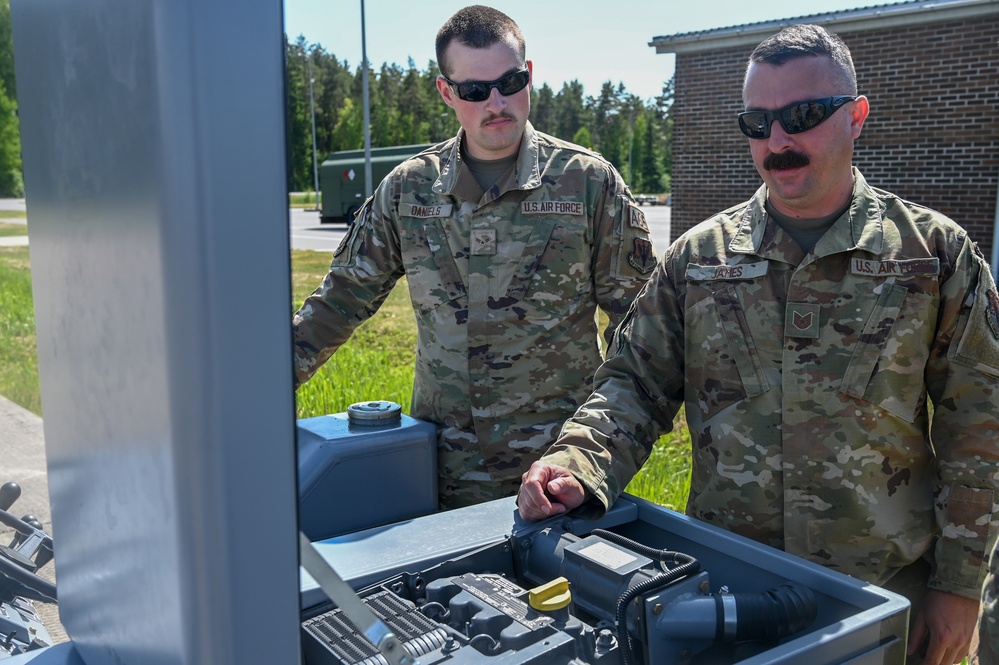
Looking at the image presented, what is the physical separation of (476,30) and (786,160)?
1.06 metres

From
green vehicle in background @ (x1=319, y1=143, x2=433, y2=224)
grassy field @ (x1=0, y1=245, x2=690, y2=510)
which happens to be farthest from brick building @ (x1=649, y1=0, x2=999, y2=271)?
green vehicle in background @ (x1=319, y1=143, x2=433, y2=224)

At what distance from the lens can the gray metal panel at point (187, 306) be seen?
632 millimetres

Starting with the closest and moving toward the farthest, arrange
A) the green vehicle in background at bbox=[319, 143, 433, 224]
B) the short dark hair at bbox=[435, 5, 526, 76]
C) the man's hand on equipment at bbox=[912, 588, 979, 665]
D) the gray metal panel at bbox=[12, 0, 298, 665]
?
the gray metal panel at bbox=[12, 0, 298, 665]
the man's hand on equipment at bbox=[912, 588, 979, 665]
the short dark hair at bbox=[435, 5, 526, 76]
the green vehicle in background at bbox=[319, 143, 433, 224]

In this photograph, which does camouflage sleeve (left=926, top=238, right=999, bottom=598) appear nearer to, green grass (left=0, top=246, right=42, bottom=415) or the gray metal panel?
the gray metal panel

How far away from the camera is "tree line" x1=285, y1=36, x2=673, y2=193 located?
159 feet

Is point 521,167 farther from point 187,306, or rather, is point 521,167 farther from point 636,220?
point 187,306

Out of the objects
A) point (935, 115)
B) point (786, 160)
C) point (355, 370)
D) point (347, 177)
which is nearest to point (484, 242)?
point (786, 160)

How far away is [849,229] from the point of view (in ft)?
6.38

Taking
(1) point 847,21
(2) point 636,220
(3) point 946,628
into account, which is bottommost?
(3) point 946,628

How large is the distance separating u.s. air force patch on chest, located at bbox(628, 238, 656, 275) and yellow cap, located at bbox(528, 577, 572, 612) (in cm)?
156

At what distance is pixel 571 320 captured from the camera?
269cm

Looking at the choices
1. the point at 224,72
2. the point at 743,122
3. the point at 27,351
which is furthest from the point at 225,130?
the point at 743,122

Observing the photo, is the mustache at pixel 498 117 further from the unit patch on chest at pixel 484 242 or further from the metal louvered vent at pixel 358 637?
the metal louvered vent at pixel 358 637

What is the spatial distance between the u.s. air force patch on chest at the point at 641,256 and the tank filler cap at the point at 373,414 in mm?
853
